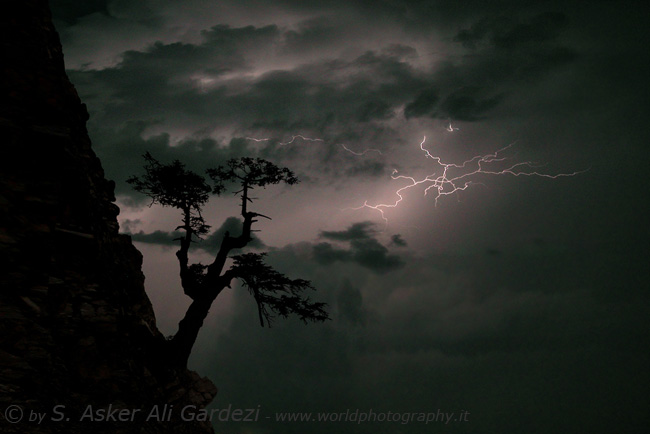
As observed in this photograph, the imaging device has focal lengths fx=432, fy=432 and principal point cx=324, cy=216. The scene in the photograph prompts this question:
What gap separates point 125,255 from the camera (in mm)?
16000

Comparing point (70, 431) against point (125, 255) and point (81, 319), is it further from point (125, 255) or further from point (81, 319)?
point (125, 255)

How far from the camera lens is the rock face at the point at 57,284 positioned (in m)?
8.61

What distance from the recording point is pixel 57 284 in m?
10.1

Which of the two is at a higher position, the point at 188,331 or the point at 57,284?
the point at 57,284

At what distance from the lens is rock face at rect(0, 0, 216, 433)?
8.61 meters

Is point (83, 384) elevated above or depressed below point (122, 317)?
below

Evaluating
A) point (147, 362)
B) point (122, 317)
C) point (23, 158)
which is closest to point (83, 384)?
point (122, 317)

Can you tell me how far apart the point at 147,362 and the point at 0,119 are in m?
8.05

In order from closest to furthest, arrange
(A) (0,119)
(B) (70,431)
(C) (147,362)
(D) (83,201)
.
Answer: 1. (B) (70,431)
2. (A) (0,119)
3. (D) (83,201)
4. (C) (147,362)

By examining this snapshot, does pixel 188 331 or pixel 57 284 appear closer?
pixel 57 284

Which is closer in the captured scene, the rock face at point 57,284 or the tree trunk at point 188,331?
the rock face at point 57,284

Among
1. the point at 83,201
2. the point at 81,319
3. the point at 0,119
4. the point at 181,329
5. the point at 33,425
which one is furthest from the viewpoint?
the point at 181,329

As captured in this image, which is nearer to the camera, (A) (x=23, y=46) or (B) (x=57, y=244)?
(B) (x=57, y=244)

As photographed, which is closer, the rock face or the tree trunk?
the rock face
